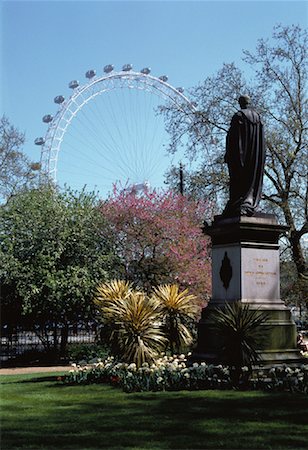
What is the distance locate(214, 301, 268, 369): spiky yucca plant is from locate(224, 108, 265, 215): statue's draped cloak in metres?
2.68

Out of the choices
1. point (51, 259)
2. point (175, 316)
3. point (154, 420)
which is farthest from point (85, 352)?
point (154, 420)

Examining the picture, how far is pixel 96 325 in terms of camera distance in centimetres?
2684

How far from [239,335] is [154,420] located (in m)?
3.32

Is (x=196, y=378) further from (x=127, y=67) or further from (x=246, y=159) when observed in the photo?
(x=127, y=67)

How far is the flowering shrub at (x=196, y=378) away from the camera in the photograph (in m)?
11.2

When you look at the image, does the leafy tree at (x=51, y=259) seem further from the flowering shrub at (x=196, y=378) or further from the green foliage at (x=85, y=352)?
the flowering shrub at (x=196, y=378)

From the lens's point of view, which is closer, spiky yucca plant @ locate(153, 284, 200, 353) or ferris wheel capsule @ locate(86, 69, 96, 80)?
spiky yucca plant @ locate(153, 284, 200, 353)

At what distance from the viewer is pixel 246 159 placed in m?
13.8

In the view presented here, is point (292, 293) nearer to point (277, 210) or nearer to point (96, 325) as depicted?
point (277, 210)

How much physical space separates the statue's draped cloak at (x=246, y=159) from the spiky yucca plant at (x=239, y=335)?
8.79 ft

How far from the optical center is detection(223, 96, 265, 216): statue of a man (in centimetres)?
1377

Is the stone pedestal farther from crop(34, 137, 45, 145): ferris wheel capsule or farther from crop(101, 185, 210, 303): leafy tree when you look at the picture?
crop(34, 137, 45, 145): ferris wheel capsule

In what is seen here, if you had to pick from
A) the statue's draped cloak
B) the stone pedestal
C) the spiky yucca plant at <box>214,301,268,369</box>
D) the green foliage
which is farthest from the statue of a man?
the green foliage

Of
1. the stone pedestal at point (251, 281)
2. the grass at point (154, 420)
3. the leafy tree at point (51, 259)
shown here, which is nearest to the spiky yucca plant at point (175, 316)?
the stone pedestal at point (251, 281)
